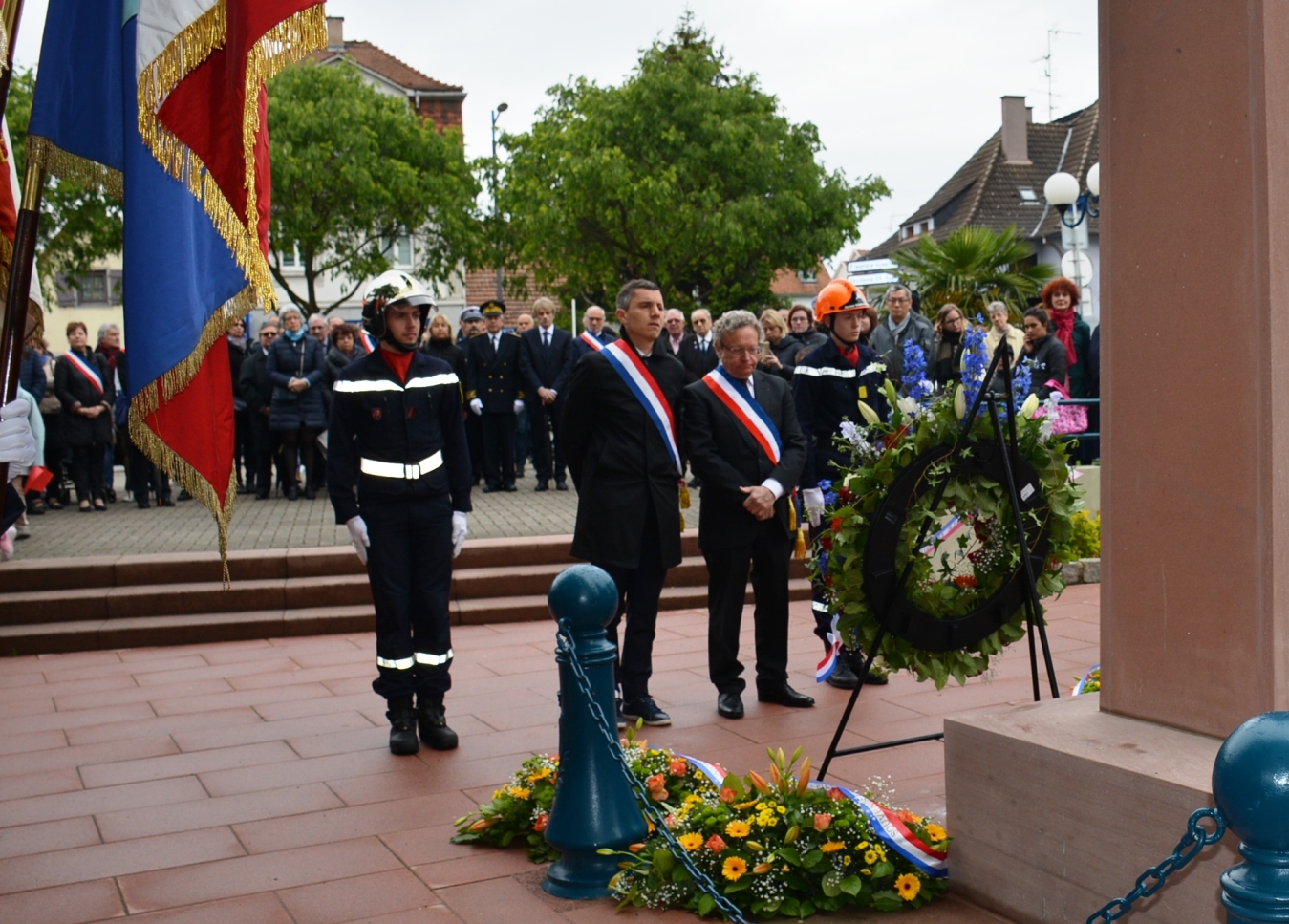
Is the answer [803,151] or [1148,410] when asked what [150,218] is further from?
[803,151]

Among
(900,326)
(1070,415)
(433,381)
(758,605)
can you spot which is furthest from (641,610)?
(1070,415)

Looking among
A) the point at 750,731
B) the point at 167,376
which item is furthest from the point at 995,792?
the point at 167,376

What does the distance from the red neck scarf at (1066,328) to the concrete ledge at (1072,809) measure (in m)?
9.15

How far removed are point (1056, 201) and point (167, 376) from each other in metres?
A: 15.8

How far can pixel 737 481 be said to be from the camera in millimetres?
6617

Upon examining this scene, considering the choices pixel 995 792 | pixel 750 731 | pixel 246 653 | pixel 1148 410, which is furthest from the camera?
pixel 246 653

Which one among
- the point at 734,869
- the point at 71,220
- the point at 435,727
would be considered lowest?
the point at 435,727

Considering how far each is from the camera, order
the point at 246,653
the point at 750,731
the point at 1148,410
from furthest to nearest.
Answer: the point at 246,653, the point at 750,731, the point at 1148,410

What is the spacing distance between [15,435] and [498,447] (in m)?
11.9

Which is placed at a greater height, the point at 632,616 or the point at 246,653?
the point at 632,616

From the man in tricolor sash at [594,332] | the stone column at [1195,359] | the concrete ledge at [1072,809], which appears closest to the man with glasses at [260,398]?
the man in tricolor sash at [594,332]

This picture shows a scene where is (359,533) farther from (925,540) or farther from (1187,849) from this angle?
(1187,849)

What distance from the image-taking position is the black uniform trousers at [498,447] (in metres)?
15.5

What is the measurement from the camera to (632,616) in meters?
6.67
